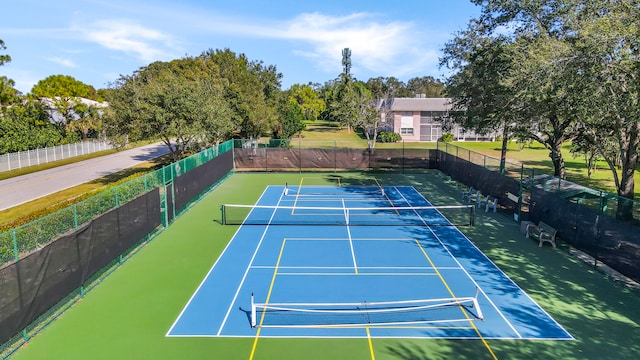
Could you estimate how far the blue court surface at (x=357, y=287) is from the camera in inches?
408

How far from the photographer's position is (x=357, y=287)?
12.7m

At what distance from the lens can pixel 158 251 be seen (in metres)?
15.8

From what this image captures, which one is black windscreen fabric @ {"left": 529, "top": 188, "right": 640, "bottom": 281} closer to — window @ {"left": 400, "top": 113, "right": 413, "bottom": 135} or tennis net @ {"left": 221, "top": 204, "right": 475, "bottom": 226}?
tennis net @ {"left": 221, "top": 204, "right": 475, "bottom": 226}

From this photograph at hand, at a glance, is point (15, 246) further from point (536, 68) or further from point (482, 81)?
point (482, 81)

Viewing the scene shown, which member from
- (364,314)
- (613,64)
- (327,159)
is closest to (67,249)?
(364,314)

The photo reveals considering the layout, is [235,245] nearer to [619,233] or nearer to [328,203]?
[328,203]

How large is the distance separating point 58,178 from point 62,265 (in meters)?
26.8

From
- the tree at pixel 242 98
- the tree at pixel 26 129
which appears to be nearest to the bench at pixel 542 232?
the tree at pixel 242 98

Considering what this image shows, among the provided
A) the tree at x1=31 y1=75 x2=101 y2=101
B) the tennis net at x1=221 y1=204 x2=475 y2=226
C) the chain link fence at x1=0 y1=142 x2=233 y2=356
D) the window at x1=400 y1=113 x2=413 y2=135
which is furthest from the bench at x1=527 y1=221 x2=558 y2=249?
the tree at x1=31 y1=75 x2=101 y2=101

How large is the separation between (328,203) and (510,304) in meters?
12.9

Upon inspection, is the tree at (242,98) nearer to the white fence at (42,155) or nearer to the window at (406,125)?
the white fence at (42,155)

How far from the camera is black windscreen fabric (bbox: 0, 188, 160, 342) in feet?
29.2

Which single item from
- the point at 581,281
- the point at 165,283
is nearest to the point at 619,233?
the point at 581,281

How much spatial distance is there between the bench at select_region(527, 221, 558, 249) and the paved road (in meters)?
26.8
